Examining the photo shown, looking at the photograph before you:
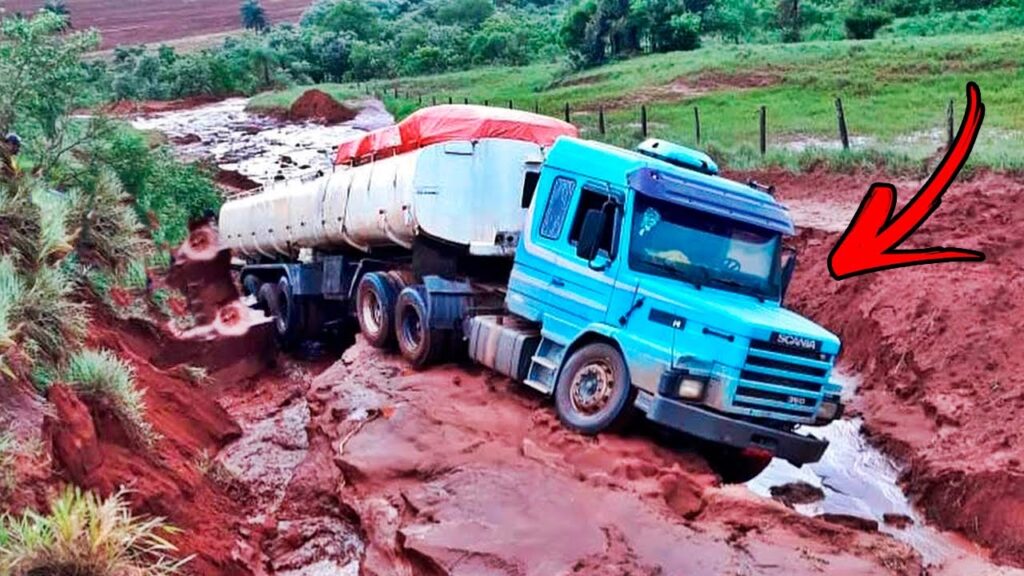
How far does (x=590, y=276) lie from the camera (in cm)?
1009

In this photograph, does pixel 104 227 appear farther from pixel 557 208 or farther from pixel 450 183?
pixel 557 208

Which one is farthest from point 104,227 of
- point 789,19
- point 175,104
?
point 175,104

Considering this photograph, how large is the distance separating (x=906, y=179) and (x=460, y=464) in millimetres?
13505

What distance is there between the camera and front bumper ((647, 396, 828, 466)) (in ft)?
29.0

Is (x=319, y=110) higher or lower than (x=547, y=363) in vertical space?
lower

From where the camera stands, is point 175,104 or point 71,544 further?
point 175,104

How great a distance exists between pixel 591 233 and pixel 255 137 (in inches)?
1420

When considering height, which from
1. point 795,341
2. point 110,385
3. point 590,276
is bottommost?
point 110,385

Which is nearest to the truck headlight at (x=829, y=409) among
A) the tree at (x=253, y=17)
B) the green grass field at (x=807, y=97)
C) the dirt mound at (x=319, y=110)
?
the green grass field at (x=807, y=97)

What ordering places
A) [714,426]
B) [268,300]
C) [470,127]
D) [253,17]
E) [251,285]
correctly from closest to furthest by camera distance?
[714,426], [470,127], [268,300], [251,285], [253,17]

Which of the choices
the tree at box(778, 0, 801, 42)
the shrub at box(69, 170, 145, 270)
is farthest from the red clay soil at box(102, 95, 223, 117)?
the shrub at box(69, 170, 145, 270)

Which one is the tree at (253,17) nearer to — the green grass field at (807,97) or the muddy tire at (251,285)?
the green grass field at (807,97)

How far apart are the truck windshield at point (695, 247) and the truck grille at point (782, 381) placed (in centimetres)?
98

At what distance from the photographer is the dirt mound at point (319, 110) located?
4753 cm
